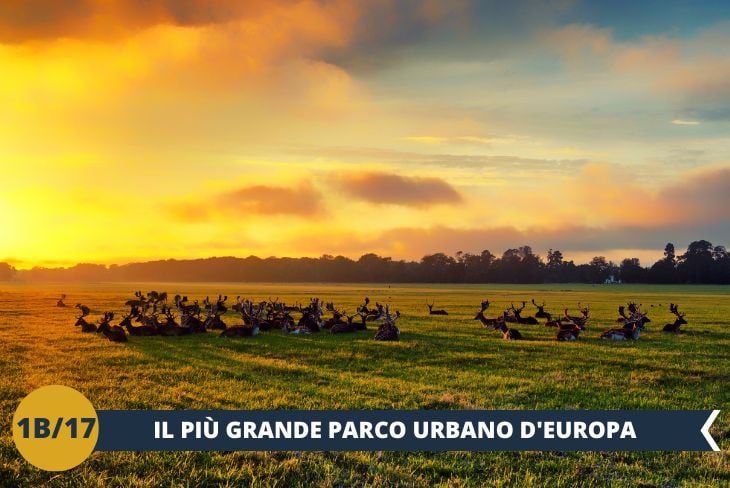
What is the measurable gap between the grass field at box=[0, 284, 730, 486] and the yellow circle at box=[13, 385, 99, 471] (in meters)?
0.27

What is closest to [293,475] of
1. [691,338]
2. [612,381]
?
[612,381]

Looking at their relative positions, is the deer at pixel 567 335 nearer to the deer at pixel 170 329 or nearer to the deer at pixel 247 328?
the deer at pixel 247 328

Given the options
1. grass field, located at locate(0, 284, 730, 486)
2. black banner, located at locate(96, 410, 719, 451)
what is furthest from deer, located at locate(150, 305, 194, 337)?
black banner, located at locate(96, 410, 719, 451)

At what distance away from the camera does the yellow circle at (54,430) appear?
9625mm

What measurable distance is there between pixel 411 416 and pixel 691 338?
880 inches

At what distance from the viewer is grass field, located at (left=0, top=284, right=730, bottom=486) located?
9117mm

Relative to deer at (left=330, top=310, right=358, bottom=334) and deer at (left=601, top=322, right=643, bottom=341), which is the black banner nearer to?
deer at (left=601, top=322, right=643, bottom=341)

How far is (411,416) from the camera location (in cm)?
1184

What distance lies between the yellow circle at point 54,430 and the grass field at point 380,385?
27 centimetres

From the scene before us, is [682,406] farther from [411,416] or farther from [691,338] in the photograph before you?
[691,338]

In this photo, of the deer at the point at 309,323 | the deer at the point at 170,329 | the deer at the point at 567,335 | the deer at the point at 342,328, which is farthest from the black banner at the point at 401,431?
the deer at the point at 309,323

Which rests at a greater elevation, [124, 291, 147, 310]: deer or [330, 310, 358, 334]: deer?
[124, 291, 147, 310]: deer

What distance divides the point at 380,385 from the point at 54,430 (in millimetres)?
8064

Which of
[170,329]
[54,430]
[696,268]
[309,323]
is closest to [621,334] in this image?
[309,323]
